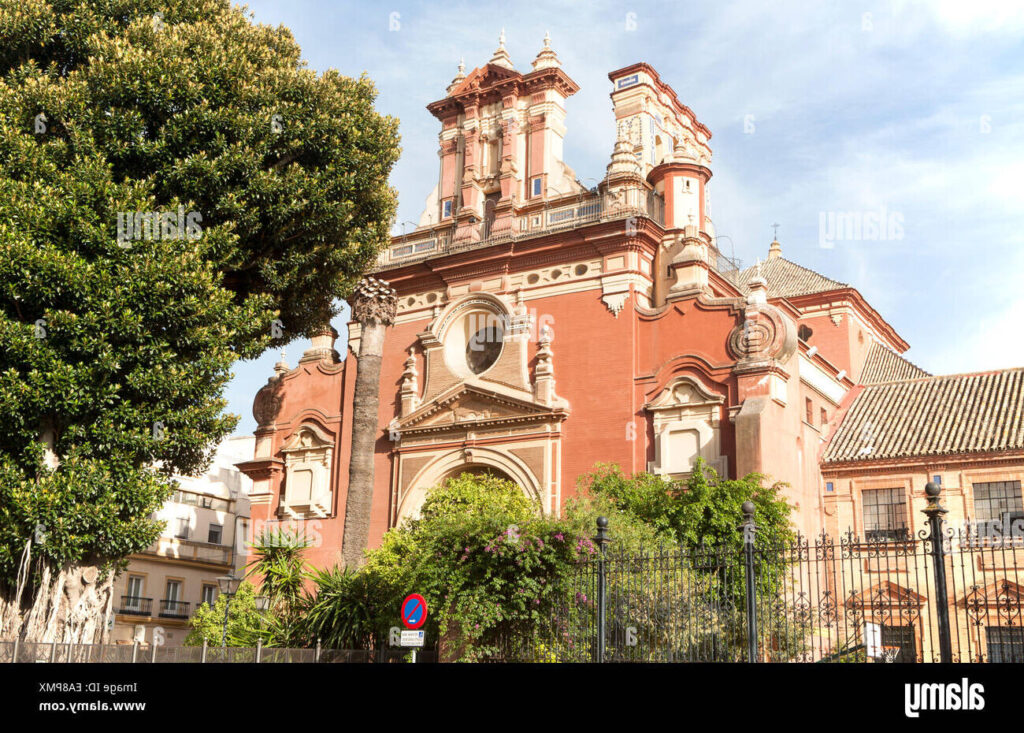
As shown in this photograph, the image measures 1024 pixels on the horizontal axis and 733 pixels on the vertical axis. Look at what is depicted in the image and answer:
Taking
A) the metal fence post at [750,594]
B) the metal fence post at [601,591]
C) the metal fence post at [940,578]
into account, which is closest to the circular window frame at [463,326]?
the metal fence post at [601,591]

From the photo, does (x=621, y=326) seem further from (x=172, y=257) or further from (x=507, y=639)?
(x=172, y=257)

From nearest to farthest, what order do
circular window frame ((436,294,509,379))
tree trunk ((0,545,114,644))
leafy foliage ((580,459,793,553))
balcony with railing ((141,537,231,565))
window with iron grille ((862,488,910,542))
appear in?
1. tree trunk ((0,545,114,644))
2. leafy foliage ((580,459,793,553))
3. window with iron grille ((862,488,910,542))
4. circular window frame ((436,294,509,379))
5. balcony with railing ((141,537,231,565))

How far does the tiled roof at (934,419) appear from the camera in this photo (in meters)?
24.6

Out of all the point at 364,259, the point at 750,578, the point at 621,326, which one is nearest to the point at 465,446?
the point at 621,326

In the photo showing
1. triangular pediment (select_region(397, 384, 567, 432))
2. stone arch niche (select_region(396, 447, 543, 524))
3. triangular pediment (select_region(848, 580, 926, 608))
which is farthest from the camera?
triangular pediment (select_region(397, 384, 567, 432))

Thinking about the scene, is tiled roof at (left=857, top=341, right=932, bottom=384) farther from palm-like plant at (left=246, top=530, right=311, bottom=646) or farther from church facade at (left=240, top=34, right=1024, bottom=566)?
palm-like plant at (left=246, top=530, right=311, bottom=646)

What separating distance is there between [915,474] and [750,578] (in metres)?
15.2

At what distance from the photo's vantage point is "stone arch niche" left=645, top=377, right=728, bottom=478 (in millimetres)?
23109

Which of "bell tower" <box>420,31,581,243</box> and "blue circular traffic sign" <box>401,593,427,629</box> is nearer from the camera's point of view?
"blue circular traffic sign" <box>401,593,427,629</box>

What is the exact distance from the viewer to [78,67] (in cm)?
1894

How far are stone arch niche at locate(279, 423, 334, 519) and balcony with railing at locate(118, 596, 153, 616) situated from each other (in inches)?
448

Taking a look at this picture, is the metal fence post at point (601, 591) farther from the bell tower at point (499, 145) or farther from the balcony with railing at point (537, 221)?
the bell tower at point (499, 145)

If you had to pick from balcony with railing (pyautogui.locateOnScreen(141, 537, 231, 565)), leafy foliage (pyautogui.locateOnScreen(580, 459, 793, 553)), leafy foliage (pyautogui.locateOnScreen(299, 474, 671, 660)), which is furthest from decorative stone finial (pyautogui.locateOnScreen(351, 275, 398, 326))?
balcony with railing (pyautogui.locateOnScreen(141, 537, 231, 565))

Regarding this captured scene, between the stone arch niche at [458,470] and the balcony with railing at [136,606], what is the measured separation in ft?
52.2
